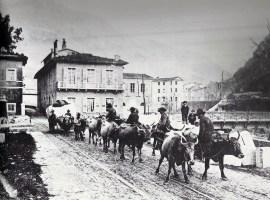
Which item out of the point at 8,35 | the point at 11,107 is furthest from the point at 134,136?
the point at 8,35

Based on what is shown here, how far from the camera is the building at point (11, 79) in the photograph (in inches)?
190

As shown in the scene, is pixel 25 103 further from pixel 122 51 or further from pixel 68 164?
pixel 122 51

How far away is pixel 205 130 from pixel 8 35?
3.52 m

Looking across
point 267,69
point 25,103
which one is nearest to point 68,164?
point 25,103

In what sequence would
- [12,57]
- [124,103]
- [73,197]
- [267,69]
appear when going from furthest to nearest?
[124,103], [267,69], [12,57], [73,197]

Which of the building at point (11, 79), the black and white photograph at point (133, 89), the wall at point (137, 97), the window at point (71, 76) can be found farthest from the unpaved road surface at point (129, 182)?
the window at point (71, 76)

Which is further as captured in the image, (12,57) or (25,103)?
(25,103)

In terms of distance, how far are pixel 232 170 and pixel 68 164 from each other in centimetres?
298

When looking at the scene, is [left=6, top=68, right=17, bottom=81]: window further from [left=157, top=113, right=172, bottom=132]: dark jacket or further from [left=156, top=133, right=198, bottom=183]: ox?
[left=157, top=113, right=172, bottom=132]: dark jacket

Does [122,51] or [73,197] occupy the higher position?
[122,51]

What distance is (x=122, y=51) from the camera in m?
5.49

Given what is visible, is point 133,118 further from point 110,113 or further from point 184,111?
point 184,111

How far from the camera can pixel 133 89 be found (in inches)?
276

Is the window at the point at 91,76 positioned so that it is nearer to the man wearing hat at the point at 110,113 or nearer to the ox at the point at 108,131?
the man wearing hat at the point at 110,113
